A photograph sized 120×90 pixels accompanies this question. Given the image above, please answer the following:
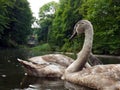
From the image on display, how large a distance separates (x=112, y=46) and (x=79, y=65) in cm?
2482

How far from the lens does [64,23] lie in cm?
6288

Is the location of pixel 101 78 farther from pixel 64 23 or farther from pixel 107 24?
pixel 64 23

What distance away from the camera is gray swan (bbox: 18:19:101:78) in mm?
12289

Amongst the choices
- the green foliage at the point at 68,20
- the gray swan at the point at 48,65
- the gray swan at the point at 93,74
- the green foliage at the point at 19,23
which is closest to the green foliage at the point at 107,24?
the green foliage at the point at 68,20

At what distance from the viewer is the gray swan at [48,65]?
1229cm

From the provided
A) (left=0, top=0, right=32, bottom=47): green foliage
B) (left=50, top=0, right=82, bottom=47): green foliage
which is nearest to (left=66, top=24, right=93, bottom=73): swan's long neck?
(left=50, top=0, right=82, bottom=47): green foliage

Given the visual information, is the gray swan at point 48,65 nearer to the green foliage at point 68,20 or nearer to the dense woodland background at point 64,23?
the dense woodland background at point 64,23

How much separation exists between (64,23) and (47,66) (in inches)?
1992

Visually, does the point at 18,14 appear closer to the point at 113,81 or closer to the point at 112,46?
the point at 112,46

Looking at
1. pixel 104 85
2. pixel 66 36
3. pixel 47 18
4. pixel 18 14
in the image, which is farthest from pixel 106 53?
pixel 47 18

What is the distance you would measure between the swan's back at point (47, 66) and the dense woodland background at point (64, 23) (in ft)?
73.2

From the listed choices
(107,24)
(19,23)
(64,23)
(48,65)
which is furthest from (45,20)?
(48,65)

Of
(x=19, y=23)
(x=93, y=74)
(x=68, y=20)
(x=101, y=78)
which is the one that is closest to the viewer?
(x=101, y=78)

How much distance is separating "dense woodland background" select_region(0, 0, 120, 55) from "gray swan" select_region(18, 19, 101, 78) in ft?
73.0
